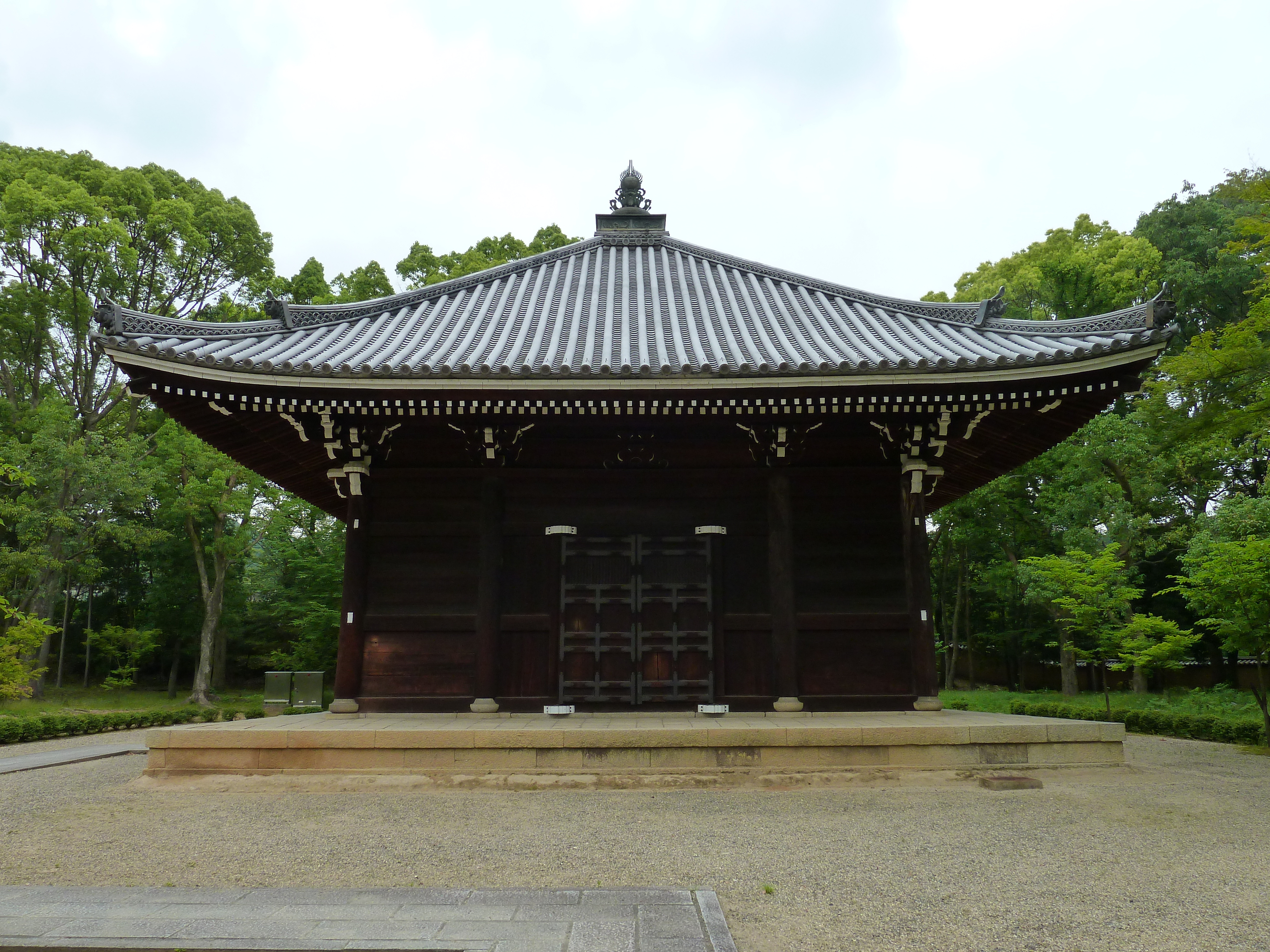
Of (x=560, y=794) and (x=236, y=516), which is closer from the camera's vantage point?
(x=560, y=794)

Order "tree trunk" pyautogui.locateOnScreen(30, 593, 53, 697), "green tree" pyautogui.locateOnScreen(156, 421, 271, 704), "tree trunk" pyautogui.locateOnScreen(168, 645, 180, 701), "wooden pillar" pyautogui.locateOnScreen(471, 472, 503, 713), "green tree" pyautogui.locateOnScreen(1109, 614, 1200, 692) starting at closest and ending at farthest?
"wooden pillar" pyautogui.locateOnScreen(471, 472, 503, 713) → "green tree" pyautogui.locateOnScreen(1109, 614, 1200, 692) → "tree trunk" pyautogui.locateOnScreen(30, 593, 53, 697) → "green tree" pyautogui.locateOnScreen(156, 421, 271, 704) → "tree trunk" pyautogui.locateOnScreen(168, 645, 180, 701)

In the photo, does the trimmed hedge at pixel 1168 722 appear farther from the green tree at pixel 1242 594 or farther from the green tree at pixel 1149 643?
the green tree at pixel 1149 643

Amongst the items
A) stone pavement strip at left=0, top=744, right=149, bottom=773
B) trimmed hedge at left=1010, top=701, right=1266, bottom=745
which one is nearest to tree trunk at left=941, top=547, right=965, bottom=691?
trimmed hedge at left=1010, top=701, right=1266, bottom=745

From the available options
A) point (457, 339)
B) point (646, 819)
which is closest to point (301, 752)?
point (646, 819)

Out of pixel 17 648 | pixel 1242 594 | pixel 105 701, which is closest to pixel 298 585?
pixel 105 701

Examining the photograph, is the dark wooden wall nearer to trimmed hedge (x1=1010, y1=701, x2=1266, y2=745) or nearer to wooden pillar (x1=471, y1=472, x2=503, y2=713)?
wooden pillar (x1=471, y1=472, x2=503, y2=713)

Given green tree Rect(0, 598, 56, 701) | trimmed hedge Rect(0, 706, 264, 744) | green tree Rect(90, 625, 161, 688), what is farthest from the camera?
green tree Rect(90, 625, 161, 688)

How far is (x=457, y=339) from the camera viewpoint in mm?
10445

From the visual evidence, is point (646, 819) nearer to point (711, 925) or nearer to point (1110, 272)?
point (711, 925)

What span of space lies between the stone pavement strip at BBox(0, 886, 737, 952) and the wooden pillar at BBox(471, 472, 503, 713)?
16.1 feet

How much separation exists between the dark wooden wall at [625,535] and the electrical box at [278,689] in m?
12.3

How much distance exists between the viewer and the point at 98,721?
17.2 m

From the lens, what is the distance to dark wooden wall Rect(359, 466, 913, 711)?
32.1ft

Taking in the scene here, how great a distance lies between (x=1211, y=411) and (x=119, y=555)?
123 feet
